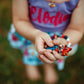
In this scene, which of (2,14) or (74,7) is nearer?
(74,7)

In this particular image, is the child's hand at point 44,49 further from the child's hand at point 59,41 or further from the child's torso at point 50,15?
the child's torso at point 50,15

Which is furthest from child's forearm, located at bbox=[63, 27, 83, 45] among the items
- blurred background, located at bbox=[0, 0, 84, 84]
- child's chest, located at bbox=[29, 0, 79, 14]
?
blurred background, located at bbox=[0, 0, 84, 84]

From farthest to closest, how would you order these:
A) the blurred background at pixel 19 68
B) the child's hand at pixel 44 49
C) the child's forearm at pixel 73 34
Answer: the blurred background at pixel 19 68 < the child's forearm at pixel 73 34 < the child's hand at pixel 44 49

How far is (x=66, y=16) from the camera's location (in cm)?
94

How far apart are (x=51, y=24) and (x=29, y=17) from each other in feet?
0.45

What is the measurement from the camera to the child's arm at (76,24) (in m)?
0.84

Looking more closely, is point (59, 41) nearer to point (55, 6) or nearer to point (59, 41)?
point (59, 41)

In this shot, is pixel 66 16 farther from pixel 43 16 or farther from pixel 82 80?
pixel 82 80

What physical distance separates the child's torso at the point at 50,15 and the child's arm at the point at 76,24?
3cm

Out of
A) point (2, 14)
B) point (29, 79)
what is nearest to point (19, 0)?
point (29, 79)

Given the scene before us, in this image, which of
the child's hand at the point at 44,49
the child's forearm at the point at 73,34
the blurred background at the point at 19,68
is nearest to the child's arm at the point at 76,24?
the child's forearm at the point at 73,34

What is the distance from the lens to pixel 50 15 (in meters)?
0.92

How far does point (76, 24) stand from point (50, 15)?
0.15 meters

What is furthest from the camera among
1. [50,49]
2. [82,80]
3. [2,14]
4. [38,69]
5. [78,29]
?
[2,14]
